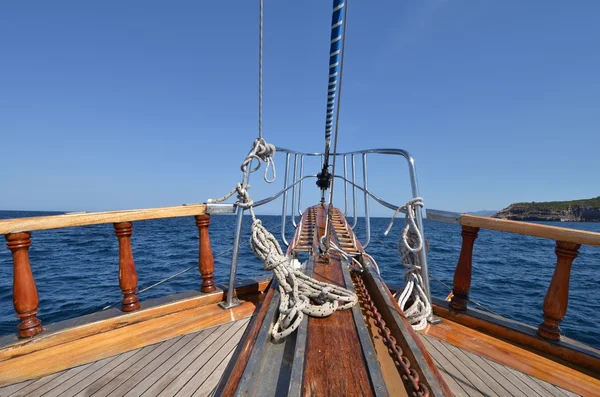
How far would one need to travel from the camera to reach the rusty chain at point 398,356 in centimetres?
99

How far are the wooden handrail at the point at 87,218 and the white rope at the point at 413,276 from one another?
1635mm

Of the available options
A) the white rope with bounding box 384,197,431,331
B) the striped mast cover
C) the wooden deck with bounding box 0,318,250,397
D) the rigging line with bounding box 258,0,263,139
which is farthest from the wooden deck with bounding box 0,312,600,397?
the striped mast cover

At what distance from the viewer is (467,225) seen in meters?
2.13

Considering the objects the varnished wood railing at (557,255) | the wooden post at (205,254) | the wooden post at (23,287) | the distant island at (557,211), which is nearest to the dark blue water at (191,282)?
the varnished wood railing at (557,255)

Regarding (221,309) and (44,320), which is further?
(44,320)

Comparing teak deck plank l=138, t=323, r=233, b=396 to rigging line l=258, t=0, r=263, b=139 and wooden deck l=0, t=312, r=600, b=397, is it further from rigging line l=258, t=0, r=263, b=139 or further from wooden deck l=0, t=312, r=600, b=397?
rigging line l=258, t=0, r=263, b=139

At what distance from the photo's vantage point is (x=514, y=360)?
1659mm

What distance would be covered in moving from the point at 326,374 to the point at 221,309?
144 cm

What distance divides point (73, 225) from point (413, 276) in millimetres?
2460

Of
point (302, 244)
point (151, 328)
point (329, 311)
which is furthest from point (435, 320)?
point (151, 328)

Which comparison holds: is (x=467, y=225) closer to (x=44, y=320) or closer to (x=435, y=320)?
(x=435, y=320)

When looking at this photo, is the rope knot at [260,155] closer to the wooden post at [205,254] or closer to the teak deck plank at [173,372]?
the wooden post at [205,254]

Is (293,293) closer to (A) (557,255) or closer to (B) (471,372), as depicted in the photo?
(B) (471,372)

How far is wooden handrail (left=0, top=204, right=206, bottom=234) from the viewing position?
1.57 meters
